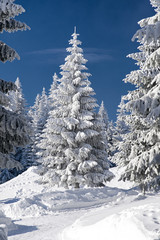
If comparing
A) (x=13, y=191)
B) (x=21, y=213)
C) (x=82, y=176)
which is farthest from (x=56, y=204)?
(x=13, y=191)

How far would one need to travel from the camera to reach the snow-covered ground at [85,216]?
26.1 ft

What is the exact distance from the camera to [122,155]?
16.3 meters

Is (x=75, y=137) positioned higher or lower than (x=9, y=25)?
lower

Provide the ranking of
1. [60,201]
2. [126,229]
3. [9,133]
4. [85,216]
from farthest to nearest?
[60,201]
[85,216]
[126,229]
[9,133]

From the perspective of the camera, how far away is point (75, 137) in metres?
20.8

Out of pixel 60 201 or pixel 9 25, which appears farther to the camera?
pixel 60 201

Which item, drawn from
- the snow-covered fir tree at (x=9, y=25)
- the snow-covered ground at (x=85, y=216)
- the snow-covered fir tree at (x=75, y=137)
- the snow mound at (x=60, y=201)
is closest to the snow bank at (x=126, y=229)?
the snow-covered ground at (x=85, y=216)

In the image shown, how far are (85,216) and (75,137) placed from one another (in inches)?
352

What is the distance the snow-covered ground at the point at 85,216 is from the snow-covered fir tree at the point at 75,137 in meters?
2.48

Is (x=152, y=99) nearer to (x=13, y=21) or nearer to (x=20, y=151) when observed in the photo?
(x=13, y=21)

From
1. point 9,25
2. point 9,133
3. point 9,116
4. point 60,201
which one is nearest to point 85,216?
point 60,201

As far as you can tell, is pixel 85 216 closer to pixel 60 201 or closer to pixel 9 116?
pixel 60 201

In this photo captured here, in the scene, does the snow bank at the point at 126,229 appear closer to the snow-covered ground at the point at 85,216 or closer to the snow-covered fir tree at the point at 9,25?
the snow-covered ground at the point at 85,216

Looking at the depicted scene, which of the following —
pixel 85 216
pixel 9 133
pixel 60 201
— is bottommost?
pixel 85 216
